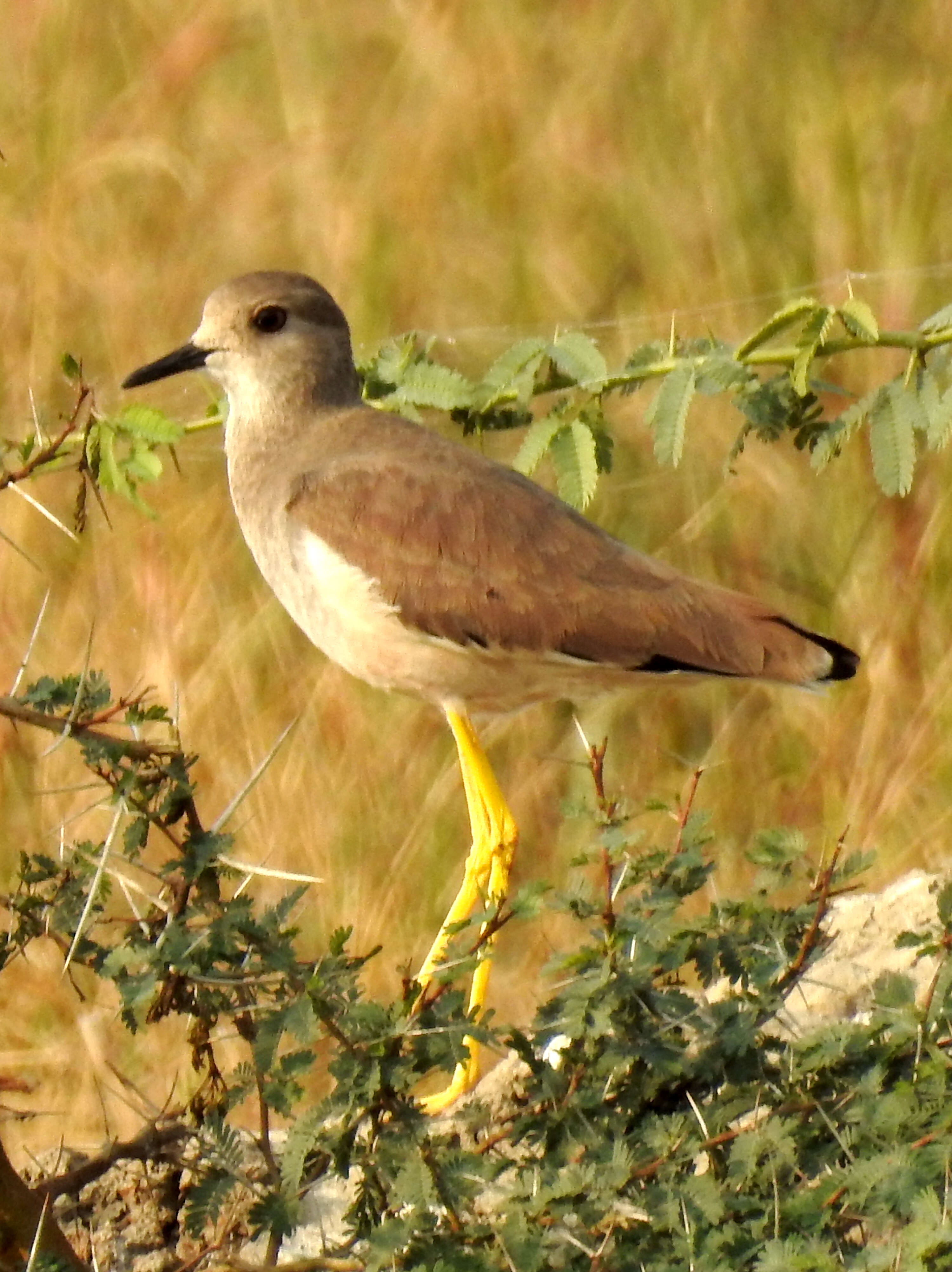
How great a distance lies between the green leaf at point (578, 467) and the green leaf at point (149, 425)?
2.25 ft

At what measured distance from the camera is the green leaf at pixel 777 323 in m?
3.22

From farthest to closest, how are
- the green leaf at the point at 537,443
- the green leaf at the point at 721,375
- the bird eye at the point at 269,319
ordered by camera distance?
the bird eye at the point at 269,319
the green leaf at the point at 537,443
the green leaf at the point at 721,375

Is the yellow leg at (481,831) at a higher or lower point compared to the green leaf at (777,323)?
lower

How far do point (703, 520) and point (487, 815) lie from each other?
994mm

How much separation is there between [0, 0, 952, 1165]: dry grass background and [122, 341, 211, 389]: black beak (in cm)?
31

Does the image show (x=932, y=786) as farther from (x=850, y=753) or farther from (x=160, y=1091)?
(x=160, y=1091)

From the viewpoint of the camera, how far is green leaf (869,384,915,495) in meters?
3.28

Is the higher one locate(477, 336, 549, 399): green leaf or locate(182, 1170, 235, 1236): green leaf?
locate(477, 336, 549, 399): green leaf

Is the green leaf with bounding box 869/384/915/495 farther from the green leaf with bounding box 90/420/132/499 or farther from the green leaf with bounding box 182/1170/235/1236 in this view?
the green leaf with bounding box 182/1170/235/1236

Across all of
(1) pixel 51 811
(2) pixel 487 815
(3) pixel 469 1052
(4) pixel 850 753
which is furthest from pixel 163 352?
(3) pixel 469 1052

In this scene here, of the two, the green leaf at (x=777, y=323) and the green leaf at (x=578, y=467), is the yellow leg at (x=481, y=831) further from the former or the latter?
the green leaf at (x=777, y=323)

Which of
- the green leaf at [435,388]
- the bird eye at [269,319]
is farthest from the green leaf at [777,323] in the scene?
the bird eye at [269,319]

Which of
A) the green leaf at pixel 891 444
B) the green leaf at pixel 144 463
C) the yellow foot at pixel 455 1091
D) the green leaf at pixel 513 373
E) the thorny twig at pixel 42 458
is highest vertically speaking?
the thorny twig at pixel 42 458

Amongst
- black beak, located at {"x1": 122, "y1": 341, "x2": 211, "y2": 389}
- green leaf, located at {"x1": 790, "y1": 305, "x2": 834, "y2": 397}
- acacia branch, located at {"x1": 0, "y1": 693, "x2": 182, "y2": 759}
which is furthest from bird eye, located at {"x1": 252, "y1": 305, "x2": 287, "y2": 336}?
acacia branch, located at {"x1": 0, "y1": 693, "x2": 182, "y2": 759}
